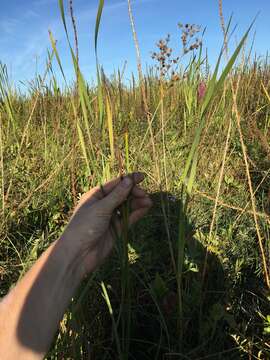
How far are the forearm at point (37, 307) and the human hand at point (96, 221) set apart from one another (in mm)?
46

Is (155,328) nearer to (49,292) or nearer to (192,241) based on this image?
(192,241)

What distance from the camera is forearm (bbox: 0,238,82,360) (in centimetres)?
73

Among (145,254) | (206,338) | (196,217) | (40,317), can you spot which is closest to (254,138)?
(196,217)

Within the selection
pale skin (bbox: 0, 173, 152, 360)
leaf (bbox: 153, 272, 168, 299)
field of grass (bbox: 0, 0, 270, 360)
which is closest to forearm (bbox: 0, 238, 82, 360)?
pale skin (bbox: 0, 173, 152, 360)

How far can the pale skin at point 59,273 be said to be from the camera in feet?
2.42

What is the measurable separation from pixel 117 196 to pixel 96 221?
83 millimetres

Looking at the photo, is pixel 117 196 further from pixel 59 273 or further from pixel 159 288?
pixel 159 288

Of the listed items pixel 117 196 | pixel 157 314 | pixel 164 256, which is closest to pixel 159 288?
pixel 157 314

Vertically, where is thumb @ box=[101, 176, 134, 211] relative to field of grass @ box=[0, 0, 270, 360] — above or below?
above

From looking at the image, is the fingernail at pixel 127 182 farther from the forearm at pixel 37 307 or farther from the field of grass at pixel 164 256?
the forearm at pixel 37 307

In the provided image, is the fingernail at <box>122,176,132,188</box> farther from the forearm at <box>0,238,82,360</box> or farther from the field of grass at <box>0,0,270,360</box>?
the forearm at <box>0,238,82,360</box>

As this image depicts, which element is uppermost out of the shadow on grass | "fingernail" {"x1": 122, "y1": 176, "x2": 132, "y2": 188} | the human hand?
"fingernail" {"x1": 122, "y1": 176, "x2": 132, "y2": 188}

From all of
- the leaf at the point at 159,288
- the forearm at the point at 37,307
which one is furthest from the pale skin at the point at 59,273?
the leaf at the point at 159,288

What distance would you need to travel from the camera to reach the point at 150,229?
137cm
